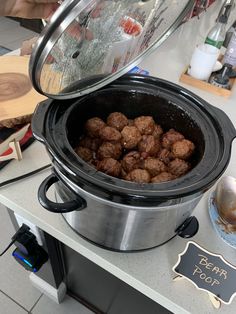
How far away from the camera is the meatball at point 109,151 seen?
64 cm

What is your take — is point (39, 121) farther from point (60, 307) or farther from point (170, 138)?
point (60, 307)

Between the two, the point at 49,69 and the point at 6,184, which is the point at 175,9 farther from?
the point at 6,184

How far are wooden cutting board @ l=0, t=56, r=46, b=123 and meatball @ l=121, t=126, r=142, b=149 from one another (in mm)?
288

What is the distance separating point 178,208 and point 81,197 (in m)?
0.17

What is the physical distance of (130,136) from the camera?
66 cm

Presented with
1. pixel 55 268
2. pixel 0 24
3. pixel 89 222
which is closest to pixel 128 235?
pixel 89 222

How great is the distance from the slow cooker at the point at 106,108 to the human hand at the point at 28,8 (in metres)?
0.42

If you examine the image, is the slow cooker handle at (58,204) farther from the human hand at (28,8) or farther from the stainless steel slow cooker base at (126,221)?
the human hand at (28,8)

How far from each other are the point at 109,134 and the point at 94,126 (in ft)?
0.13

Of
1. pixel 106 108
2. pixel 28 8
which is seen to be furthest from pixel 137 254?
pixel 28 8

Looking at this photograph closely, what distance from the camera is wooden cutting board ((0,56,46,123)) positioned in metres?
0.78

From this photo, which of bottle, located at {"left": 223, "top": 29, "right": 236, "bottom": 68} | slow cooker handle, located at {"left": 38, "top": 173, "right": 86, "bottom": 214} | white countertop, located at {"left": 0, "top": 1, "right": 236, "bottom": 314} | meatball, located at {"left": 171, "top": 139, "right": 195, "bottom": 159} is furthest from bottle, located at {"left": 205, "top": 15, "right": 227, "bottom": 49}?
slow cooker handle, located at {"left": 38, "top": 173, "right": 86, "bottom": 214}

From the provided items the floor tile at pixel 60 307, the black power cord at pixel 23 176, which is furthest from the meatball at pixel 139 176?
the floor tile at pixel 60 307

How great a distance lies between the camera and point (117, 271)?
23.3 inches
